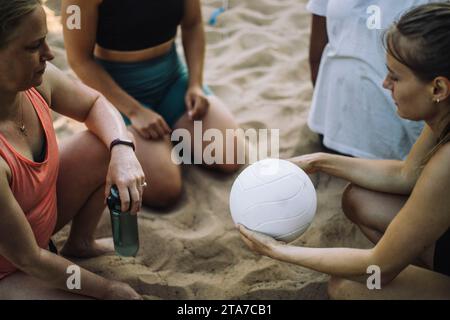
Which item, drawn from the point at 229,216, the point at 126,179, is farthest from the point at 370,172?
the point at 126,179

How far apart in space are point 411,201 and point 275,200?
39 centimetres

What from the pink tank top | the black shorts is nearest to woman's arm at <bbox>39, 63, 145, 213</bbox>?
the pink tank top

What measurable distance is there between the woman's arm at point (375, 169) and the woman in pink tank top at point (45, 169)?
629mm

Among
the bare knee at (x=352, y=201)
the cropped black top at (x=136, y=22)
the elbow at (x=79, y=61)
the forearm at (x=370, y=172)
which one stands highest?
the cropped black top at (x=136, y=22)

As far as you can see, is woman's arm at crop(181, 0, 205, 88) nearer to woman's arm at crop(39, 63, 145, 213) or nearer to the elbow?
the elbow

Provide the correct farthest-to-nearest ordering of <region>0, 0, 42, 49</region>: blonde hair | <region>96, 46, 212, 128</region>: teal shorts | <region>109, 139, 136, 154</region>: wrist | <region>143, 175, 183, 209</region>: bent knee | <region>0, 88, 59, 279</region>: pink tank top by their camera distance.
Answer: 1. <region>96, 46, 212, 128</region>: teal shorts
2. <region>143, 175, 183, 209</region>: bent knee
3. <region>109, 139, 136, 154</region>: wrist
4. <region>0, 88, 59, 279</region>: pink tank top
5. <region>0, 0, 42, 49</region>: blonde hair

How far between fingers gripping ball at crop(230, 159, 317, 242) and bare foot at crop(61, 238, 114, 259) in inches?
26.2

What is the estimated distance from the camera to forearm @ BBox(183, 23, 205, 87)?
2811 mm

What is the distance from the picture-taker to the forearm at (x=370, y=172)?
6.57 ft

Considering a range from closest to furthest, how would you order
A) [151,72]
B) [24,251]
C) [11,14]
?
[11,14]
[24,251]
[151,72]

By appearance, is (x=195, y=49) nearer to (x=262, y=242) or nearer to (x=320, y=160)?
(x=320, y=160)

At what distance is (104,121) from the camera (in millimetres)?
2055

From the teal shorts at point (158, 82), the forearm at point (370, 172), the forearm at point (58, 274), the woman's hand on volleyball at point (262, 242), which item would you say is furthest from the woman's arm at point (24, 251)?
the teal shorts at point (158, 82)

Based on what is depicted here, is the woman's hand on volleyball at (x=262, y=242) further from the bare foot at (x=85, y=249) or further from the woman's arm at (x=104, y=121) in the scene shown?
the bare foot at (x=85, y=249)
